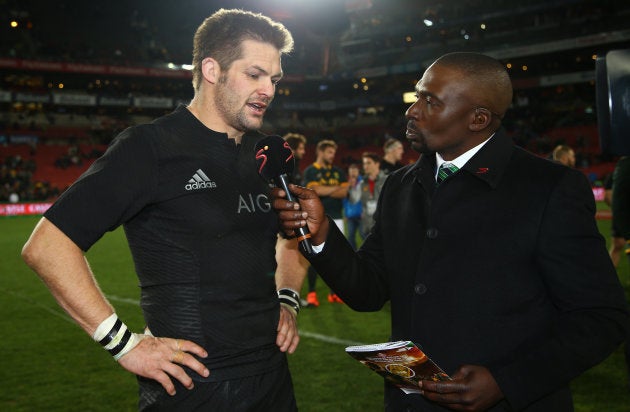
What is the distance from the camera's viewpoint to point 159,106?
4653cm

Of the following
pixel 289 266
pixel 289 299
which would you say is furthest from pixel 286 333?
pixel 289 266

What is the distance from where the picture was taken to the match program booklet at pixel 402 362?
6.15 feet

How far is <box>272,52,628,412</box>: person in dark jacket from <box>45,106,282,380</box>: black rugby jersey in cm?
31

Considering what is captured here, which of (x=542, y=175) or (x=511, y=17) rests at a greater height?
(x=511, y=17)

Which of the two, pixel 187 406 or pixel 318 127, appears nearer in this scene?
pixel 187 406

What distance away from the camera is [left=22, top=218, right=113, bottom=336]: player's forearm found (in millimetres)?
2031

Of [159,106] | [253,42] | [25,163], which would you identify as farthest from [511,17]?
[253,42]

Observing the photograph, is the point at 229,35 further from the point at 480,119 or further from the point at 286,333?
the point at 286,333

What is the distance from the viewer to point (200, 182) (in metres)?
2.34

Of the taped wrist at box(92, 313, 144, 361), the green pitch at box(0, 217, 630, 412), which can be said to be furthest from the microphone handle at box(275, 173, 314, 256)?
the green pitch at box(0, 217, 630, 412)

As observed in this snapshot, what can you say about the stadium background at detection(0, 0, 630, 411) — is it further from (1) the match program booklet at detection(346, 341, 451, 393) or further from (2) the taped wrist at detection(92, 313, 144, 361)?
(1) the match program booklet at detection(346, 341, 451, 393)

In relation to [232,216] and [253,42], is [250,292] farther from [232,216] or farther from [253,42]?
[253,42]

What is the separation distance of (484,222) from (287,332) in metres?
0.99

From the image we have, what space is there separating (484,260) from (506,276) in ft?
0.29
